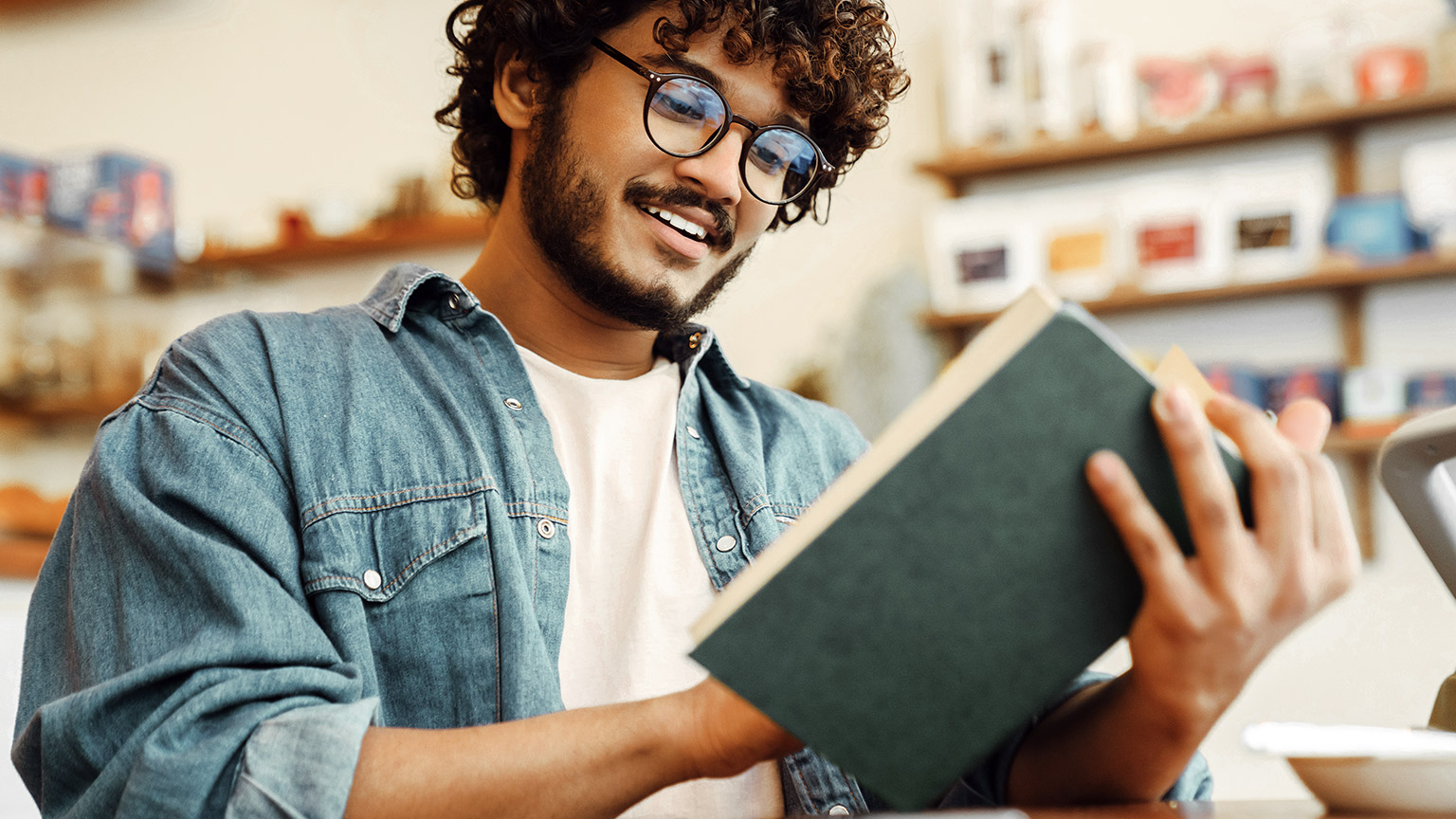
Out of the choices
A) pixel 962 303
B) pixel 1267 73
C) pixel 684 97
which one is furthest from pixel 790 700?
pixel 1267 73

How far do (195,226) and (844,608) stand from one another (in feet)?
11.7

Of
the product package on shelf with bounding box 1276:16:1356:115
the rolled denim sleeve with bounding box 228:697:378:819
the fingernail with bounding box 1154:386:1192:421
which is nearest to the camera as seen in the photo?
the fingernail with bounding box 1154:386:1192:421

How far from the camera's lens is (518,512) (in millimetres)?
989

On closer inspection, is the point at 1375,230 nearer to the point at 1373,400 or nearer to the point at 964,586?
the point at 1373,400

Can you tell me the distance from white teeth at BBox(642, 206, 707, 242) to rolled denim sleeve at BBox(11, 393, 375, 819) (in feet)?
Answer: 1.45

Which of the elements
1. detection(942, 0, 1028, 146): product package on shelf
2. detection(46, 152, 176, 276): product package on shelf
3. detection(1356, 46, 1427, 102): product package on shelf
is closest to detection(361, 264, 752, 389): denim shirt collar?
detection(942, 0, 1028, 146): product package on shelf

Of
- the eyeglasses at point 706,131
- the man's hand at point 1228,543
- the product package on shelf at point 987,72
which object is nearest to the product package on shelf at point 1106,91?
the product package on shelf at point 987,72

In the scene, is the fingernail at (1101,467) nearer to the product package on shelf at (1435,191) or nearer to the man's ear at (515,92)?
the man's ear at (515,92)

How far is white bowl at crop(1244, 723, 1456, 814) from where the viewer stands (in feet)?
1.89

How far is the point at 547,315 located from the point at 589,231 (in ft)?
0.35

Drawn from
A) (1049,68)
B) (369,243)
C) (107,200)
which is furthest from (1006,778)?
(107,200)

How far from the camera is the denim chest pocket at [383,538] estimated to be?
854 mm

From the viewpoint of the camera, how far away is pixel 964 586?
0.59 metres

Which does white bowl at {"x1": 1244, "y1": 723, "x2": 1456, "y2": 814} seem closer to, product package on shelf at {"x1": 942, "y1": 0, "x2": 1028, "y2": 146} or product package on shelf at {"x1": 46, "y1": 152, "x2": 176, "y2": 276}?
product package on shelf at {"x1": 942, "y1": 0, "x2": 1028, "y2": 146}
